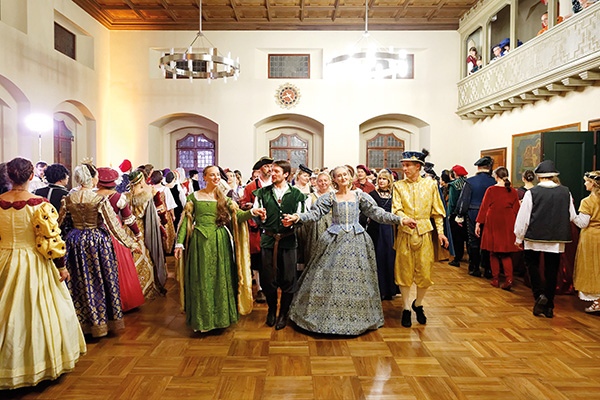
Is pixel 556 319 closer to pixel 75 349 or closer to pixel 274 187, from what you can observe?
pixel 274 187

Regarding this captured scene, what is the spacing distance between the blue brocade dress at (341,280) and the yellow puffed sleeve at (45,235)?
1884 millimetres

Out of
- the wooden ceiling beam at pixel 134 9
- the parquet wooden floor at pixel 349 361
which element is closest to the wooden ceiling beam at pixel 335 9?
the wooden ceiling beam at pixel 134 9

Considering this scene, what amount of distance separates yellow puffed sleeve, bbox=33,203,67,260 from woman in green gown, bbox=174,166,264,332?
1104 mm

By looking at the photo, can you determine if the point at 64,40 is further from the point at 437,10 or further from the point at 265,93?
the point at 437,10

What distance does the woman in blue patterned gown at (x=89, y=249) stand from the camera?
373 cm

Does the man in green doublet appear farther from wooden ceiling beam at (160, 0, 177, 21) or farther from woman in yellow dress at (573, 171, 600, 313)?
wooden ceiling beam at (160, 0, 177, 21)

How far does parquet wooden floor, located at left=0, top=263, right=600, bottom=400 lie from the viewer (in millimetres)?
2965

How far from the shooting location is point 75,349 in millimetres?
3115

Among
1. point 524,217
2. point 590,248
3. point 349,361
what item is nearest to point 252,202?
point 349,361

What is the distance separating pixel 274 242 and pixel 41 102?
6641 mm

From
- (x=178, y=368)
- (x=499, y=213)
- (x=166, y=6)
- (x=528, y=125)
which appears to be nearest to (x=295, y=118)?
(x=166, y=6)

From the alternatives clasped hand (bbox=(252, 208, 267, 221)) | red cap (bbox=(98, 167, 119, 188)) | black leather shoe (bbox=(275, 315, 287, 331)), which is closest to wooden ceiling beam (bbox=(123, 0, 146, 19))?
red cap (bbox=(98, 167, 119, 188))

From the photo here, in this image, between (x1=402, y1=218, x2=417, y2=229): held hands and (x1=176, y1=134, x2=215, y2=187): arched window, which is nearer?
(x1=402, y1=218, x2=417, y2=229): held hands

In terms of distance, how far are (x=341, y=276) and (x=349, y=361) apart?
0.76 metres
